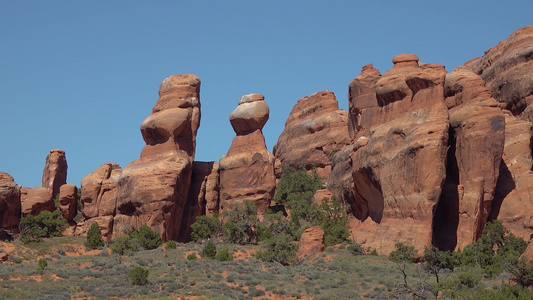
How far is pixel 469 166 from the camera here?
69.0m

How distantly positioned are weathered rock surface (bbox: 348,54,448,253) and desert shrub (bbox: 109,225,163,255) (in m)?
17.0

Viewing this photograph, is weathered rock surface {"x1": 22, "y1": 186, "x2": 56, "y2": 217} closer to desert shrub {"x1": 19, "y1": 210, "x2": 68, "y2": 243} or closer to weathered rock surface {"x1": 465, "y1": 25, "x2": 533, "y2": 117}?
desert shrub {"x1": 19, "y1": 210, "x2": 68, "y2": 243}

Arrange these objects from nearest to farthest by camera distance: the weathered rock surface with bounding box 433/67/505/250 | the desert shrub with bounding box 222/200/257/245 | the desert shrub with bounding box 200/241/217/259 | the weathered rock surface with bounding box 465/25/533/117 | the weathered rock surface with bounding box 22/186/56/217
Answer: the weathered rock surface with bounding box 433/67/505/250 → the desert shrub with bounding box 200/241/217/259 → the desert shrub with bounding box 222/200/257/245 → the weathered rock surface with bounding box 465/25/533/117 → the weathered rock surface with bounding box 22/186/56/217

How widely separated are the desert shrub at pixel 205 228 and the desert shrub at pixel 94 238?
803 centimetres

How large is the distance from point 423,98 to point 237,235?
1934cm

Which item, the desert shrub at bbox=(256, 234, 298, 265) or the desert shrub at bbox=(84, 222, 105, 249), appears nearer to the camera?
the desert shrub at bbox=(256, 234, 298, 265)

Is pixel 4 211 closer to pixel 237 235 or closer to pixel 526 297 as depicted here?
pixel 237 235

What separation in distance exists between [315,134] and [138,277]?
5869cm

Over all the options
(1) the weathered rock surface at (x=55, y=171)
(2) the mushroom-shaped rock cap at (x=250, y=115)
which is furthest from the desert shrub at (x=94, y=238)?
(1) the weathered rock surface at (x=55, y=171)

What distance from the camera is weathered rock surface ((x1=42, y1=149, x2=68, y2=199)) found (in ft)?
367

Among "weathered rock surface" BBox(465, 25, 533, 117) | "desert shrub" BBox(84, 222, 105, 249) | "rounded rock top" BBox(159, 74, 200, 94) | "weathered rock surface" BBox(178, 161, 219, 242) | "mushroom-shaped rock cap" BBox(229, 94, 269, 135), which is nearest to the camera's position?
"desert shrub" BBox(84, 222, 105, 249)

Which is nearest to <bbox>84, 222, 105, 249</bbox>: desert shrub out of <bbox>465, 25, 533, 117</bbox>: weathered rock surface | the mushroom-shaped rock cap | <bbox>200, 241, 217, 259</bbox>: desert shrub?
<bbox>200, 241, 217, 259</bbox>: desert shrub

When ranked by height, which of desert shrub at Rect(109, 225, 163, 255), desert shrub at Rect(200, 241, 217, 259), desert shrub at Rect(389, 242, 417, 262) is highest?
desert shrub at Rect(109, 225, 163, 255)

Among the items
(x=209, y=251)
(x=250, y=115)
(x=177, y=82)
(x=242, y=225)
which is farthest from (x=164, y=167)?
(x=209, y=251)
